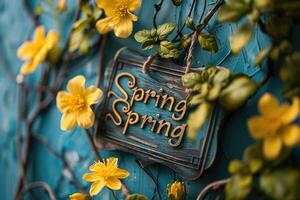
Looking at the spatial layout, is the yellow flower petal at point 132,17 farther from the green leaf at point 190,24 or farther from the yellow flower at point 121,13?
the green leaf at point 190,24

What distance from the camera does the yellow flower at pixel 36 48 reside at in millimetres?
1184

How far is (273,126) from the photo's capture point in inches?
28.2

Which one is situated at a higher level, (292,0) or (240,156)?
(292,0)

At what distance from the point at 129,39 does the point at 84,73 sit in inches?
6.7

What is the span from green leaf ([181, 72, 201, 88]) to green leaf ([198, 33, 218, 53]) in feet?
0.21

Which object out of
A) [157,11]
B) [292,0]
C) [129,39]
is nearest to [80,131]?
[129,39]

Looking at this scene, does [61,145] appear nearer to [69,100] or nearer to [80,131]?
[80,131]

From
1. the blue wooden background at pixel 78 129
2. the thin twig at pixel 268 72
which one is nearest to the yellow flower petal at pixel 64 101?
the blue wooden background at pixel 78 129

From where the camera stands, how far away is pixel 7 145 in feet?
4.42

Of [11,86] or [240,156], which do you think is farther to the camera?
[11,86]

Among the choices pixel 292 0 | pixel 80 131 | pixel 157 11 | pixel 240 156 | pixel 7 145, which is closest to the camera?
pixel 292 0

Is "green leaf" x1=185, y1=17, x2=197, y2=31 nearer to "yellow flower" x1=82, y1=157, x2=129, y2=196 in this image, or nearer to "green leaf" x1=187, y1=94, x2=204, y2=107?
"green leaf" x1=187, y1=94, x2=204, y2=107

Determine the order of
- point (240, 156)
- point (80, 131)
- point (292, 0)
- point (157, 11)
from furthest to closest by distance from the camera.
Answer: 1. point (80, 131)
2. point (157, 11)
3. point (240, 156)
4. point (292, 0)

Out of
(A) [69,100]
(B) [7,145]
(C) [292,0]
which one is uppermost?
(C) [292,0]
